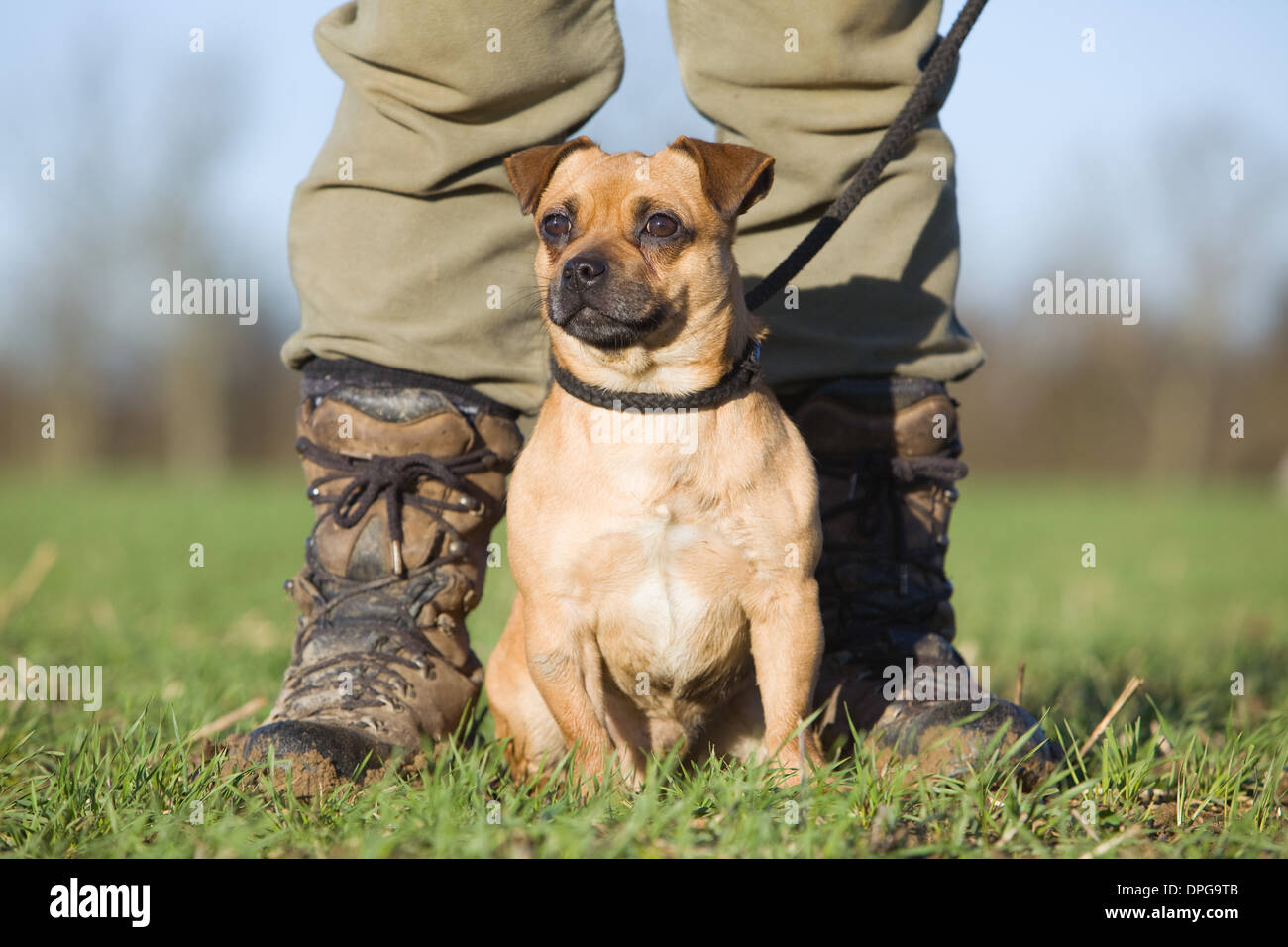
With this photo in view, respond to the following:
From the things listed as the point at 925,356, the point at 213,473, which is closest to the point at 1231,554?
the point at 925,356

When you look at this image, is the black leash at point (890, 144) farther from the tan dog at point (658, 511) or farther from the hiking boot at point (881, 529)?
the hiking boot at point (881, 529)

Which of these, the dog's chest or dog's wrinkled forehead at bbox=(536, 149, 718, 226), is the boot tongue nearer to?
the dog's chest

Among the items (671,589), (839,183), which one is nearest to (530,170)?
(839,183)

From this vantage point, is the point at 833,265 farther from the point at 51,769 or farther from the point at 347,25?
the point at 51,769

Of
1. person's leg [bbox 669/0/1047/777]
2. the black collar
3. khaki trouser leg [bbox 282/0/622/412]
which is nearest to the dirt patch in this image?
the black collar

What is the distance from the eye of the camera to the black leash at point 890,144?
269 cm

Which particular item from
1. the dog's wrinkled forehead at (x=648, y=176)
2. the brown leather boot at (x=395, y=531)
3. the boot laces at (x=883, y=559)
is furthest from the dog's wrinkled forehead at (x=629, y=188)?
the boot laces at (x=883, y=559)

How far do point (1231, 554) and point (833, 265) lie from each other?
10142 millimetres

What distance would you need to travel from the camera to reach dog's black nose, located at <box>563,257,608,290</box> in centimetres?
255

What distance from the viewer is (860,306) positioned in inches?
121

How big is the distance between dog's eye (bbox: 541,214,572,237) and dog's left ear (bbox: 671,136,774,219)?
0.37 m

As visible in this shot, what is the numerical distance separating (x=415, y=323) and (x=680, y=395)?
2.74ft

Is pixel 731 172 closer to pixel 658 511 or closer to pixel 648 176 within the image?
pixel 648 176

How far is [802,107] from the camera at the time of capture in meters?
2.97
